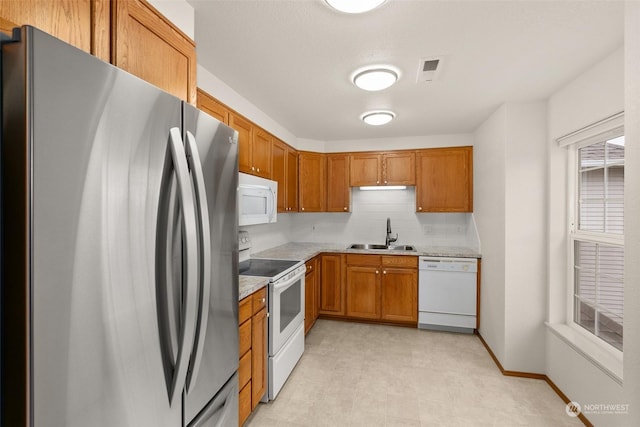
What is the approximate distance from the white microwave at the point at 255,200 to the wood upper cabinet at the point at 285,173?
0.53m

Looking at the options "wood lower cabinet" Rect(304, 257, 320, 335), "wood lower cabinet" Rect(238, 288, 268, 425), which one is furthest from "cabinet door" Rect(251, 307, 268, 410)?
"wood lower cabinet" Rect(304, 257, 320, 335)

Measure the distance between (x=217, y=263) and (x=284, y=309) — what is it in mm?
1410

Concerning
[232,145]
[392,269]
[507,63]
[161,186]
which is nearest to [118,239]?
[161,186]

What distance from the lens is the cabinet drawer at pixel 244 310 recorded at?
1.87m

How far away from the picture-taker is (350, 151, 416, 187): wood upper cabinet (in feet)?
13.5

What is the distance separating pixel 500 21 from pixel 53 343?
2.26 metres

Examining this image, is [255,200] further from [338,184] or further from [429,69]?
[338,184]

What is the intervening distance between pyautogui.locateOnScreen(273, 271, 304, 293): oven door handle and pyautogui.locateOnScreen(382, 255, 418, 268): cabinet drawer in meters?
1.40

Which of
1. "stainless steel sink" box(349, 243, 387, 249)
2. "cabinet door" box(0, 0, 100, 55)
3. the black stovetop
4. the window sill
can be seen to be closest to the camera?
"cabinet door" box(0, 0, 100, 55)

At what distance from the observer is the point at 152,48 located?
4.12ft

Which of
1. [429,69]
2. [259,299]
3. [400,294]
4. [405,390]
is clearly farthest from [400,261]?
[429,69]

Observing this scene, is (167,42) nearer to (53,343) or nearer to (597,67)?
(53,343)

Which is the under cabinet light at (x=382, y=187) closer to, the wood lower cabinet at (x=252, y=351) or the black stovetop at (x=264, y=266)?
the black stovetop at (x=264, y=266)

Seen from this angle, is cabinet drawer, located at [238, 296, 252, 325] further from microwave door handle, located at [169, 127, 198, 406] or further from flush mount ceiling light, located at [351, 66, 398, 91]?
flush mount ceiling light, located at [351, 66, 398, 91]
